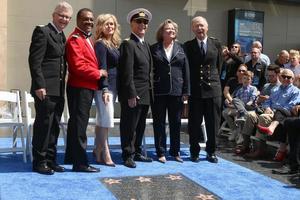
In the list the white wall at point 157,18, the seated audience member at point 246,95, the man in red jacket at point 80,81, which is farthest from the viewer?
the white wall at point 157,18

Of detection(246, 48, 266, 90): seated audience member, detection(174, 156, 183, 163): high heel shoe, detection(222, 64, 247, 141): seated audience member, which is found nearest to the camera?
detection(174, 156, 183, 163): high heel shoe

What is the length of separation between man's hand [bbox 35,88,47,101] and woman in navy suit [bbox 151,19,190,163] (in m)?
1.50

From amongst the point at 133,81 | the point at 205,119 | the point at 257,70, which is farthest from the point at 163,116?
the point at 257,70

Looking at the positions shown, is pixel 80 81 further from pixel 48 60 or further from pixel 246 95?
pixel 246 95

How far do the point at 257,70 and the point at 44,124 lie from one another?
167 inches

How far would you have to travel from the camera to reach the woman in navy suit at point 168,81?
18.2ft

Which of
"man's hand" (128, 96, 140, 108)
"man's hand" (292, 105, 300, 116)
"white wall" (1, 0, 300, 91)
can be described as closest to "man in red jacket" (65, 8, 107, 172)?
"man's hand" (128, 96, 140, 108)

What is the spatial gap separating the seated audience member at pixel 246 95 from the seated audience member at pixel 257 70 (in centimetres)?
43

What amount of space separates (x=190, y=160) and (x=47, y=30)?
8.37 ft

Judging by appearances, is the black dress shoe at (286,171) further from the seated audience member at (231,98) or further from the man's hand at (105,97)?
the man's hand at (105,97)

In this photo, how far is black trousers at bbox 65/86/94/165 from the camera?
16.1ft

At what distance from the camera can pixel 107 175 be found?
493 cm

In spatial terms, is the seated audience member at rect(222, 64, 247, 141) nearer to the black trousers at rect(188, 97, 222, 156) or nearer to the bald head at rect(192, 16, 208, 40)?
the black trousers at rect(188, 97, 222, 156)

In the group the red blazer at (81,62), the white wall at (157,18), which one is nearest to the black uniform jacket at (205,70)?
the red blazer at (81,62)
